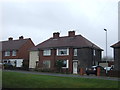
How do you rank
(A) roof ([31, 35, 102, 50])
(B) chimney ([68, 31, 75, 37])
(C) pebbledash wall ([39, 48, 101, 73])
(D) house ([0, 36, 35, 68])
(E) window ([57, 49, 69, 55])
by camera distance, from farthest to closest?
(D) house ([0, 36, 35, 68]) < (B) chimney ([68, 31, 75, 37]) < (E) window ([57, 49, 69, 55]) < (A) roof ([31, 35, 102, 50]) < (C) pebbledash wall ([39, 48, 101, 73])

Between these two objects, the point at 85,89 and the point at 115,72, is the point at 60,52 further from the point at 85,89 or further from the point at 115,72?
the point at 85,89

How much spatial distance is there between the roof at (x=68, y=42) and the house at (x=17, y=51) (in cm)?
965

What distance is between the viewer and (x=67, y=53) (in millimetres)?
53906

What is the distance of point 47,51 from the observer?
191 feet

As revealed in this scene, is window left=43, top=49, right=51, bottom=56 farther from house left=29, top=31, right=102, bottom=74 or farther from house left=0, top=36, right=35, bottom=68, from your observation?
house left=0, top=36, right=35, bottom=68

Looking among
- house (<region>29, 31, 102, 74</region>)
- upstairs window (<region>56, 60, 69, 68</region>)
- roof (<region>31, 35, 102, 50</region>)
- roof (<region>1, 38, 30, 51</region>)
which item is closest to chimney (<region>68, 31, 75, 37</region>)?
house (<region>29, 31, 102, 74</region>)

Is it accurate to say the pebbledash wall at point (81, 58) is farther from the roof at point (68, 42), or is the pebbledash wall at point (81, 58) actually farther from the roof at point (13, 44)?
the roof at point (13, 44)

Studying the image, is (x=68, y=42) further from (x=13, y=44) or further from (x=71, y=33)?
(x=13, y=44)

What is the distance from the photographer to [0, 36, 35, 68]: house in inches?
2689

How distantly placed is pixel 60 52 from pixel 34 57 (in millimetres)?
8810

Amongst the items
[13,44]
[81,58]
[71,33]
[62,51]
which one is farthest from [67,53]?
[13,44]

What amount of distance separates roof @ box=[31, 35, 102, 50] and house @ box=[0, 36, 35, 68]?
31.7 feet

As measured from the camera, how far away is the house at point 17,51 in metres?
68.3

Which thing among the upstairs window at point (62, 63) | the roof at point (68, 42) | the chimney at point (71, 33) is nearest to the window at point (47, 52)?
the roof at point (68, 42)
